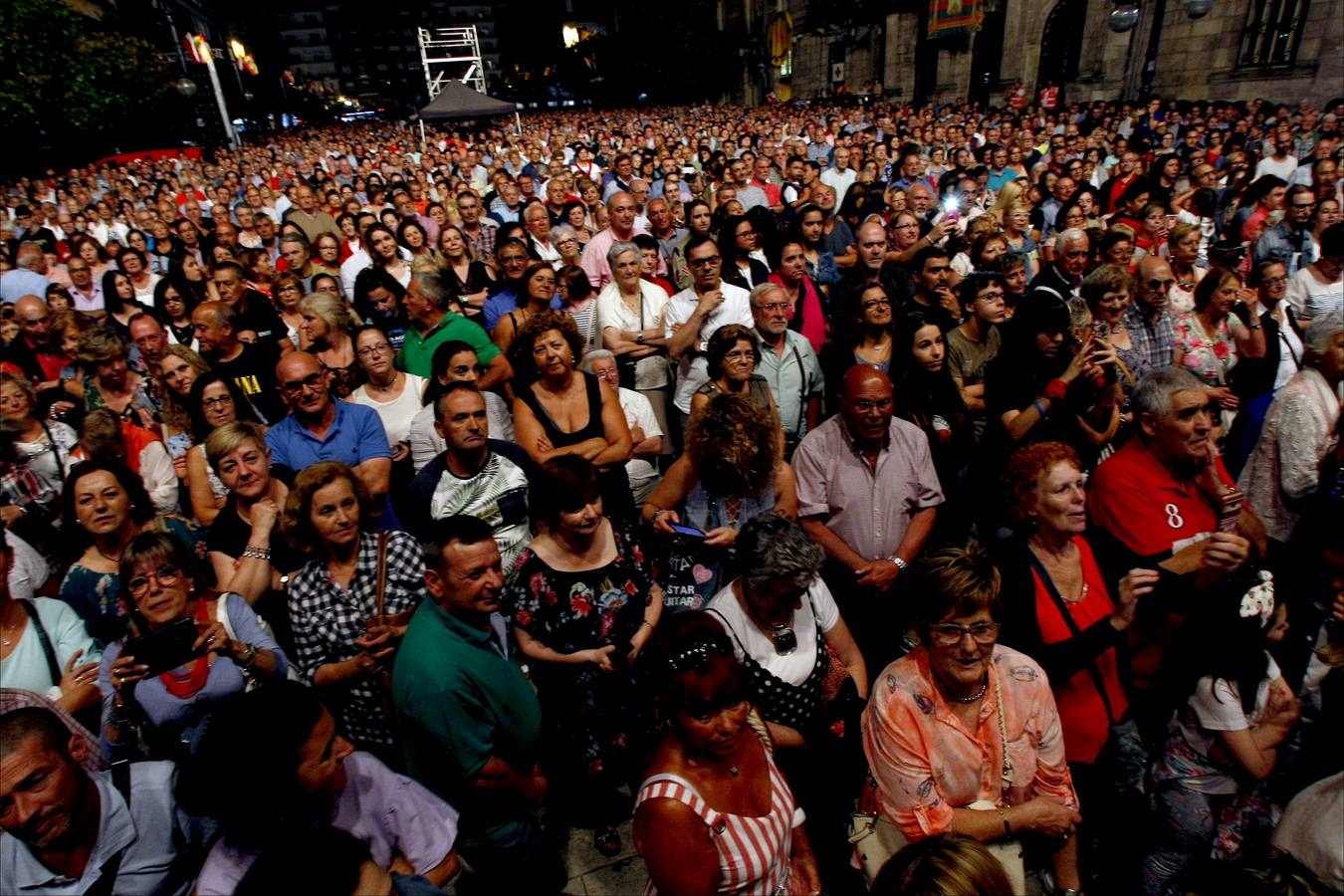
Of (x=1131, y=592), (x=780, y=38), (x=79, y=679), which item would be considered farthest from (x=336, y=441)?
(x=780, y=38)

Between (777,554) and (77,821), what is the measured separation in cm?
210

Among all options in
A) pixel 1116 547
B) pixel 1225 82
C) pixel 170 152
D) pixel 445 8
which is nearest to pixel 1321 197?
pixel 1116 547

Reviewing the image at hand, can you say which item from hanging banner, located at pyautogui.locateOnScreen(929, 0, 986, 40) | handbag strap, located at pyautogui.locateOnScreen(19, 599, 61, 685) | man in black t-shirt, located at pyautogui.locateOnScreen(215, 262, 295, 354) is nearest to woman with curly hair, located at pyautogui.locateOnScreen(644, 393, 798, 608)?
handbag strap, located at pyautogui.locateOnScreen(19, 599, 61, 685)

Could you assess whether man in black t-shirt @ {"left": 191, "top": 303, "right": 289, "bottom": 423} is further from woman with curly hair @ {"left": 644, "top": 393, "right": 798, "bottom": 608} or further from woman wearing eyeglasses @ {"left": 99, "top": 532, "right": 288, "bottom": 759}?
woman with curly hair @ {"left": 644, "top": 393, "right": 798, "bottom": 608}

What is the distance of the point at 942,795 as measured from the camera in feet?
6.95

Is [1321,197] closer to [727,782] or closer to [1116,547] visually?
[1116,547]

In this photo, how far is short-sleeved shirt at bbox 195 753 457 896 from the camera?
2.04m

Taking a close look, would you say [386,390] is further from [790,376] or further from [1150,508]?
[1150,508]

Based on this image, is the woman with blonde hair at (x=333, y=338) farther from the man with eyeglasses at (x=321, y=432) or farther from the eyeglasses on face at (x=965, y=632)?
the eyeglasses on face at (x=965, y=632)

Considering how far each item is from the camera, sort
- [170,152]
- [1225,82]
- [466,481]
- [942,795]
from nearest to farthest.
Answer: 1. [942,795]
2. [466,481]
3. [1225,82]
4. [170,152]

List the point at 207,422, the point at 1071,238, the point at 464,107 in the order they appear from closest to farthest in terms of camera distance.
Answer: the point at 207,422 < the point at 1071,238 < the point at 464,107

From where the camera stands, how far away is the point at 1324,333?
10.9 ft

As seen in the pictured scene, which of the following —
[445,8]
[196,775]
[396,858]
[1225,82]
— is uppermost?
[445,8]

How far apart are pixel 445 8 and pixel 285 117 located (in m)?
65.2
